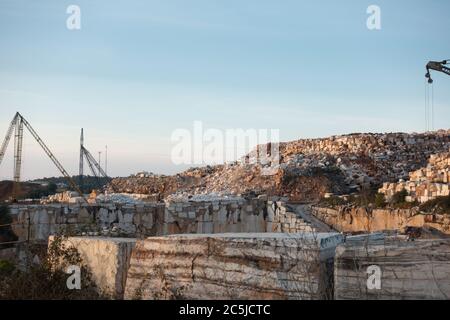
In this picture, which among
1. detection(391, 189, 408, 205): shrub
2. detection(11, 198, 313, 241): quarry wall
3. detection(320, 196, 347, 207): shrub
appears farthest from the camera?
detection(320, 196, 347, 207): shrub

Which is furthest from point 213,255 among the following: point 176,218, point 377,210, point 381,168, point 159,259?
point 381,168

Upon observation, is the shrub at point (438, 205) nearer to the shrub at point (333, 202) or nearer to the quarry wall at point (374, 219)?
the quarry wall at point (374, 219)

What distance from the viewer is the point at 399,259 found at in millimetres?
3656

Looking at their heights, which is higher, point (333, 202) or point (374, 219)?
point (333, 202)

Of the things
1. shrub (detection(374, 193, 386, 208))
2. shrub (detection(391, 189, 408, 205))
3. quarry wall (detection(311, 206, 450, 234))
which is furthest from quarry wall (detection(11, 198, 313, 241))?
shrub (detection(391, 189, 408, 205))

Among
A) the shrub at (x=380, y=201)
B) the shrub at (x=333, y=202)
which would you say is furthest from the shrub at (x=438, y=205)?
the shrub at (x=333, y=202)

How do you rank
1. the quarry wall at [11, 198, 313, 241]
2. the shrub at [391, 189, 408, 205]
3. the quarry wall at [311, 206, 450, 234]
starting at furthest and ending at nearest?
the shrub at [391, 189, 408, 205], the quarry wall at [311, 206, 450, 234], the quarry wall at [11, 198, 313, 241]

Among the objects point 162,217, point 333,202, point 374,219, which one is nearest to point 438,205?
point 374,219

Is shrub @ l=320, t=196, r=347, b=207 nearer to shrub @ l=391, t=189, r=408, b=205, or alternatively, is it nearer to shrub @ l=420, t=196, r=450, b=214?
shrub @ l=391, t=189, r=408, b=205

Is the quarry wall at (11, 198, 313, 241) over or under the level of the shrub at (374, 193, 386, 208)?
under

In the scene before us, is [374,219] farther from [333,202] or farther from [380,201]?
[333,202]

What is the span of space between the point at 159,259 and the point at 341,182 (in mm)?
18249

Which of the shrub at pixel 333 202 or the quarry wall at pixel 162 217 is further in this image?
the shrub at pixel 333 202

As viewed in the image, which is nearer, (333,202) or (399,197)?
(399,197)
